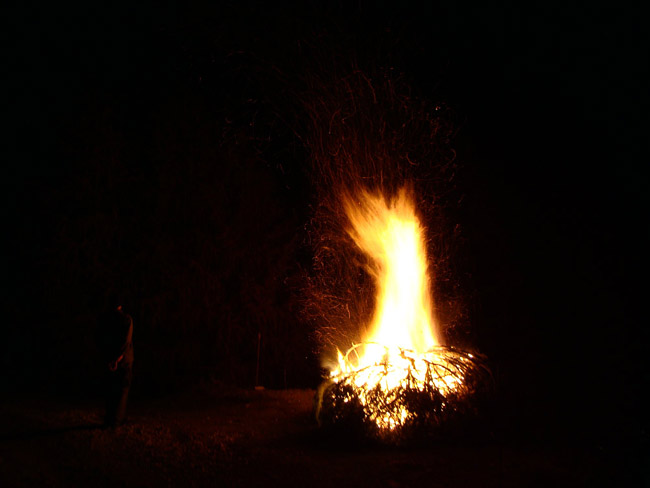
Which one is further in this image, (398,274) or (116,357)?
(398,274)

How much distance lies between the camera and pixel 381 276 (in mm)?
8984

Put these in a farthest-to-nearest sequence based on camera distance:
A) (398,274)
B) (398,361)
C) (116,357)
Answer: (398,274) → (398,361) → (116,357)

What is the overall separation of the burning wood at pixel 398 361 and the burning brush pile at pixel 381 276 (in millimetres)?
14

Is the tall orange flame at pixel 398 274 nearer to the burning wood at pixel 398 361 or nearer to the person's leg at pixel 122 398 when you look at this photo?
the burning wood at pixel 398 361

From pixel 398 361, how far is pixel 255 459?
2.28 m

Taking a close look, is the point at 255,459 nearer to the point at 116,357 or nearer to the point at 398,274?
the point at 116,357

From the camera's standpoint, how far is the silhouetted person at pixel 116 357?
7.22m

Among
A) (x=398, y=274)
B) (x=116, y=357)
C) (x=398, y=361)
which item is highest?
(x=398, y=274)

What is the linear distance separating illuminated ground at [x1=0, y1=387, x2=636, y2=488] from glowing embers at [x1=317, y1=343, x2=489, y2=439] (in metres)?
0.30

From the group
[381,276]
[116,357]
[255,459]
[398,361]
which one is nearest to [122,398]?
[116,357]

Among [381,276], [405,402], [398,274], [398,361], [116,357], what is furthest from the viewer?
[381,276]

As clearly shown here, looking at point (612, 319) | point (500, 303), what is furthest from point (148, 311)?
point (612, 319)

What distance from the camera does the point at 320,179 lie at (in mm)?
10891

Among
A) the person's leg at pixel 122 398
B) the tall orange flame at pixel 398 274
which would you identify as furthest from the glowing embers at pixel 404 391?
the person's leg at pixel 122 398
